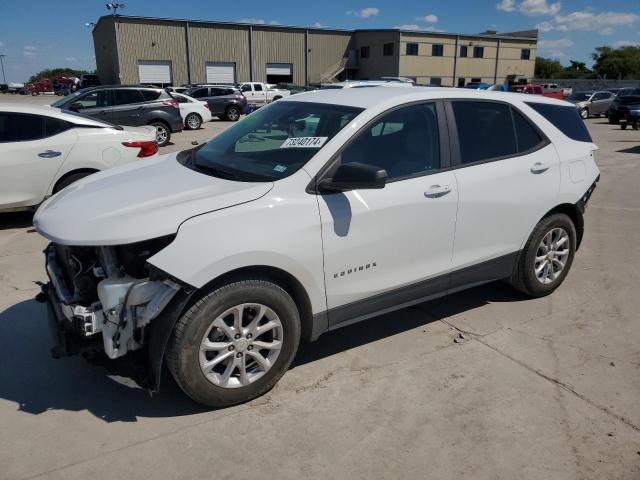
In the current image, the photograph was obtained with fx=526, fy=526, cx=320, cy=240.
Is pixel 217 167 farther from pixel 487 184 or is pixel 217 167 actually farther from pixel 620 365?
pixel 620 365

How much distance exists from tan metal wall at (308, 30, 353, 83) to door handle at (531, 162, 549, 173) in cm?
5926

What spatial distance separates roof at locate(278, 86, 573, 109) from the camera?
3672 mm

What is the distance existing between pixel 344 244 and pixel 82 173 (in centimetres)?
497

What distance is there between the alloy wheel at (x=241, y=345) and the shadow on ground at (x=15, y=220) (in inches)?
201

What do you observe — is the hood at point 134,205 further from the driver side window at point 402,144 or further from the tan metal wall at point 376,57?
the tan metal wall at point 376,57

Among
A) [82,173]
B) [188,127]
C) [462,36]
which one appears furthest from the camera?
[462,36]

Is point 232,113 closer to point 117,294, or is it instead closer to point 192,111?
point 192,111

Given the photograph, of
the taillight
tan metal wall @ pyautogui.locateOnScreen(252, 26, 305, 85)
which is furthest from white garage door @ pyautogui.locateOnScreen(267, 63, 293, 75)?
the taillight

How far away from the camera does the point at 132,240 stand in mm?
2730

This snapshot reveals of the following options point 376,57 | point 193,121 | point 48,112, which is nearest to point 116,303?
point 48,112

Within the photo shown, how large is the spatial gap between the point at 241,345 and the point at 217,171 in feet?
3.91

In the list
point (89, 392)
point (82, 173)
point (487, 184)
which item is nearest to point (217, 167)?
point (89, 392)

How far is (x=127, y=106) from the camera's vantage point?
581 inches

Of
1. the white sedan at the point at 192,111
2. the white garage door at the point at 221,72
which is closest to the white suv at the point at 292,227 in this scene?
the white sedan at the point at 192,111
